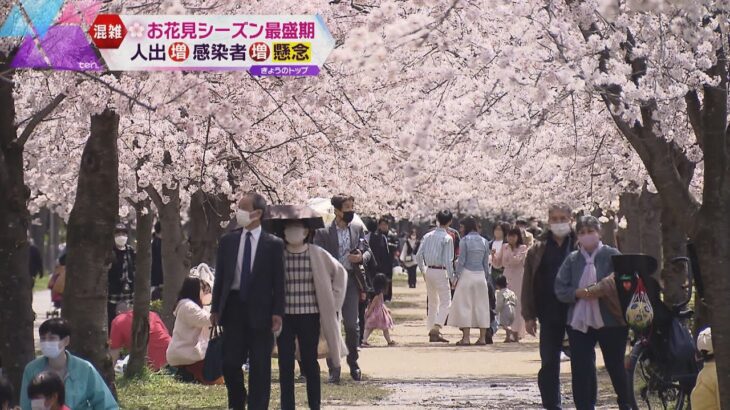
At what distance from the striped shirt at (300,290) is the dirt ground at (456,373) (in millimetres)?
1693

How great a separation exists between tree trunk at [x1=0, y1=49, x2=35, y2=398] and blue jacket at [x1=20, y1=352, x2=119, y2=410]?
162 cm

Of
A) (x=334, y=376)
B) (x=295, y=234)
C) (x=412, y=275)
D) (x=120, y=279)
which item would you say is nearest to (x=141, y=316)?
(x=334, y=376)

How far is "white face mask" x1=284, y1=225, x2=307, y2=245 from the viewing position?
11609 millimetres

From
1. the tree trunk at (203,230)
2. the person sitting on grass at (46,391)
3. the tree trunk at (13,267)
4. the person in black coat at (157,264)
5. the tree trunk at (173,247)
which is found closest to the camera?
the person sitting on grass at (46,391)

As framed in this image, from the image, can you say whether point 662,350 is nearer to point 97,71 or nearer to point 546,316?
point 546,316

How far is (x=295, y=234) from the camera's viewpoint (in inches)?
457

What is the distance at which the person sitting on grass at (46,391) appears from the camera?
7629mm

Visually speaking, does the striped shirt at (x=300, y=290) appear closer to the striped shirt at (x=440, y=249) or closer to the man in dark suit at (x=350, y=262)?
the man in dark suit at (x=350, y=262)

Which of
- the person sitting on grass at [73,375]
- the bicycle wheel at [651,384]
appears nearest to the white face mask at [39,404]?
the person sitting on grass at [73,375]

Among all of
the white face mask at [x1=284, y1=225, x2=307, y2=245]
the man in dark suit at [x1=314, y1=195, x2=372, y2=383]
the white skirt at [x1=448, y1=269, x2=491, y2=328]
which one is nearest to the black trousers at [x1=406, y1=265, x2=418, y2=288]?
the white skirt at [x1=448, y1=269, x2=491, y2=328]

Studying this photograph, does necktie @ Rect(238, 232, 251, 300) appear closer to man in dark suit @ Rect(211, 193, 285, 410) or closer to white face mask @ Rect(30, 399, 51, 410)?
man in dark suit @ Rect(211, 193, 285, 410)

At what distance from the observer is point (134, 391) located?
14.3 m

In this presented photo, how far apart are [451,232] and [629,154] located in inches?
154

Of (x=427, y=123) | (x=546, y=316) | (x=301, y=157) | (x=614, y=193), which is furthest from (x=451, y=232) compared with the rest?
(x=427, y=123)
